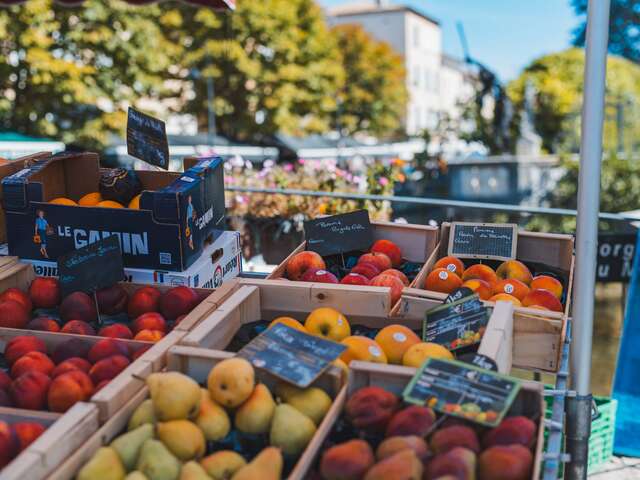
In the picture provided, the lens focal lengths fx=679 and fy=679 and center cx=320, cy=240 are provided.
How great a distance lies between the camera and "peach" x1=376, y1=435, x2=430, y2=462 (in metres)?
1.55

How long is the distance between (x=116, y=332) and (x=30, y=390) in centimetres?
46

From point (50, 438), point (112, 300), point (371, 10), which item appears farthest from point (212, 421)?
point (371, 10)

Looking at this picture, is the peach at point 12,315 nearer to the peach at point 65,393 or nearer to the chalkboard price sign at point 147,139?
the peach at point 65,393

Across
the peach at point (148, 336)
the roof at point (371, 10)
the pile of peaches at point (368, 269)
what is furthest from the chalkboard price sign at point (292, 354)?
the roof at point (371, 10)

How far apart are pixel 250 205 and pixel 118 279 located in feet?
12.0

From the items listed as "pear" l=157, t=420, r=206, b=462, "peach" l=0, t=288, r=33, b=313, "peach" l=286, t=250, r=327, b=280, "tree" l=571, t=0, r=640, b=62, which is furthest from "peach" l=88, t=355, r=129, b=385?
"tree" l=571, t=0, r=640, b=62

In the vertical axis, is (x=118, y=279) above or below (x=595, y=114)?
below

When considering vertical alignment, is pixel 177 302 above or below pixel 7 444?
above

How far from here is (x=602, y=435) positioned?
4320mm

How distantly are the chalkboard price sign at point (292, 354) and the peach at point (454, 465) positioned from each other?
408 millimetres

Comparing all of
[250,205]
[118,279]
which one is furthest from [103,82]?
[118,279]

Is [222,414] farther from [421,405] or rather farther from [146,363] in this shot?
[421,405]

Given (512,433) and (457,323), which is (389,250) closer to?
(457,323)

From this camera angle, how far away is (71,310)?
101 inches
